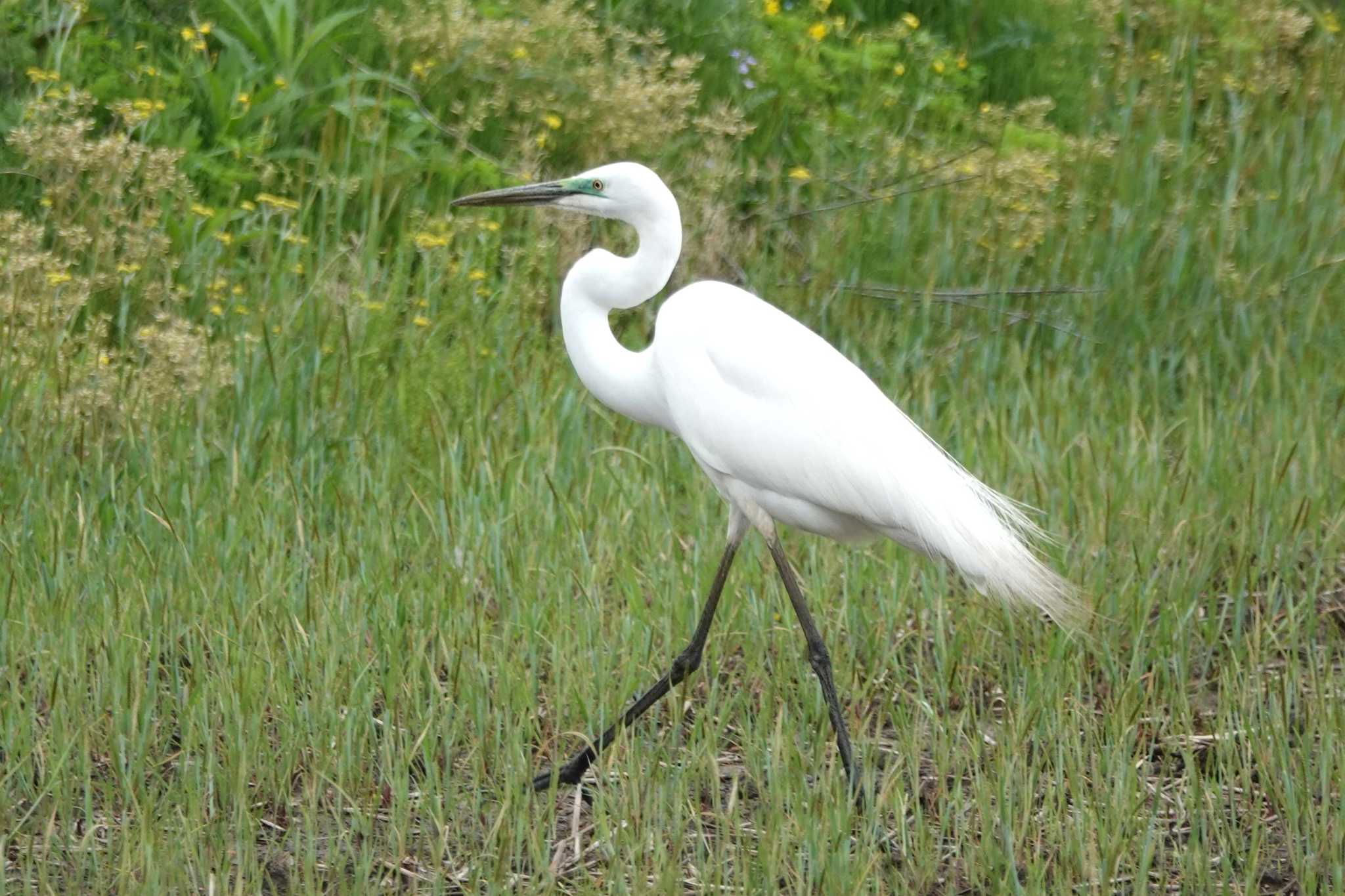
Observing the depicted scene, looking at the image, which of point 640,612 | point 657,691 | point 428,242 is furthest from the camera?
point 428,242

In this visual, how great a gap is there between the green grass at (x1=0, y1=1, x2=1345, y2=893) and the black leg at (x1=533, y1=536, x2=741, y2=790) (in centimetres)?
4

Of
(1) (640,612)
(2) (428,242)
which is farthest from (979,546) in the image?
(2) (428,242)

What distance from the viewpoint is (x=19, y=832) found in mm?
2686

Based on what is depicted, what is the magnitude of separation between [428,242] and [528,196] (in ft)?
4.91

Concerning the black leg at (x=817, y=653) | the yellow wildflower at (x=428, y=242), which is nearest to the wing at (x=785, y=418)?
the black leg at (x=817, y=653)

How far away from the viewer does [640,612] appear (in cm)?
345

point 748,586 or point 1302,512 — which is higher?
point 1302,512

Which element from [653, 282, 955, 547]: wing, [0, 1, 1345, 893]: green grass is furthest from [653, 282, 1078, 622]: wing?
[0, 1, 1345, 893]: green grass

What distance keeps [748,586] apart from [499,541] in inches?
22.3

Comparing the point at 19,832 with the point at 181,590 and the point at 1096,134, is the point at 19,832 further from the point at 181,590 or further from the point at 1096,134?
the point at 1096,134

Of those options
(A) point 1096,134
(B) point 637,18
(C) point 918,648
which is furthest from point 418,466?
(A) point 1096,134

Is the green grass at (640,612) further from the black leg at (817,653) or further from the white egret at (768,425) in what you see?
the white egret at (768,425)

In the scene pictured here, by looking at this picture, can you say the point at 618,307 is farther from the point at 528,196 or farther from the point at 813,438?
the point at 813,438

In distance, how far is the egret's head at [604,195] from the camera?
121 inches
